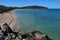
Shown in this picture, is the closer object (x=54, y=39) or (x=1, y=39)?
(x=1, y=39)

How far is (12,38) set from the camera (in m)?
15.7

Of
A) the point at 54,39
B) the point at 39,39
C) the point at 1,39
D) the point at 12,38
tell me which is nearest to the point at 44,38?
the point at 39,39

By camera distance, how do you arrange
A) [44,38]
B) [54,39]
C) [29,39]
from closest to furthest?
[29,39]
[44,38]
[54,39]

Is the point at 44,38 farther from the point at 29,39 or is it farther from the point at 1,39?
the point at 1,39

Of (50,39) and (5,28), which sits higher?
(5,28)

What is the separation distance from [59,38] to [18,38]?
5.60 metres

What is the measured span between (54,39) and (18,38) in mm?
4692

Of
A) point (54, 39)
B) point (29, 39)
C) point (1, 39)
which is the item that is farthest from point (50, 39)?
point (1, 39)

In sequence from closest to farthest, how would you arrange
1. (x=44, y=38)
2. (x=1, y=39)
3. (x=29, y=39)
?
(x=1, y=39) → (x=29, y=39) → (x=44, y=38)

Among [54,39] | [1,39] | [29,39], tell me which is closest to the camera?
[1,39]

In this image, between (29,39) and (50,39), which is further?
(50,39)

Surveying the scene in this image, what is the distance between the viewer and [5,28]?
1767 cm

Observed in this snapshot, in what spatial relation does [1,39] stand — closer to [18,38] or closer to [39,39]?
[18,38]

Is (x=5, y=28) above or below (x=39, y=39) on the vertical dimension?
above
